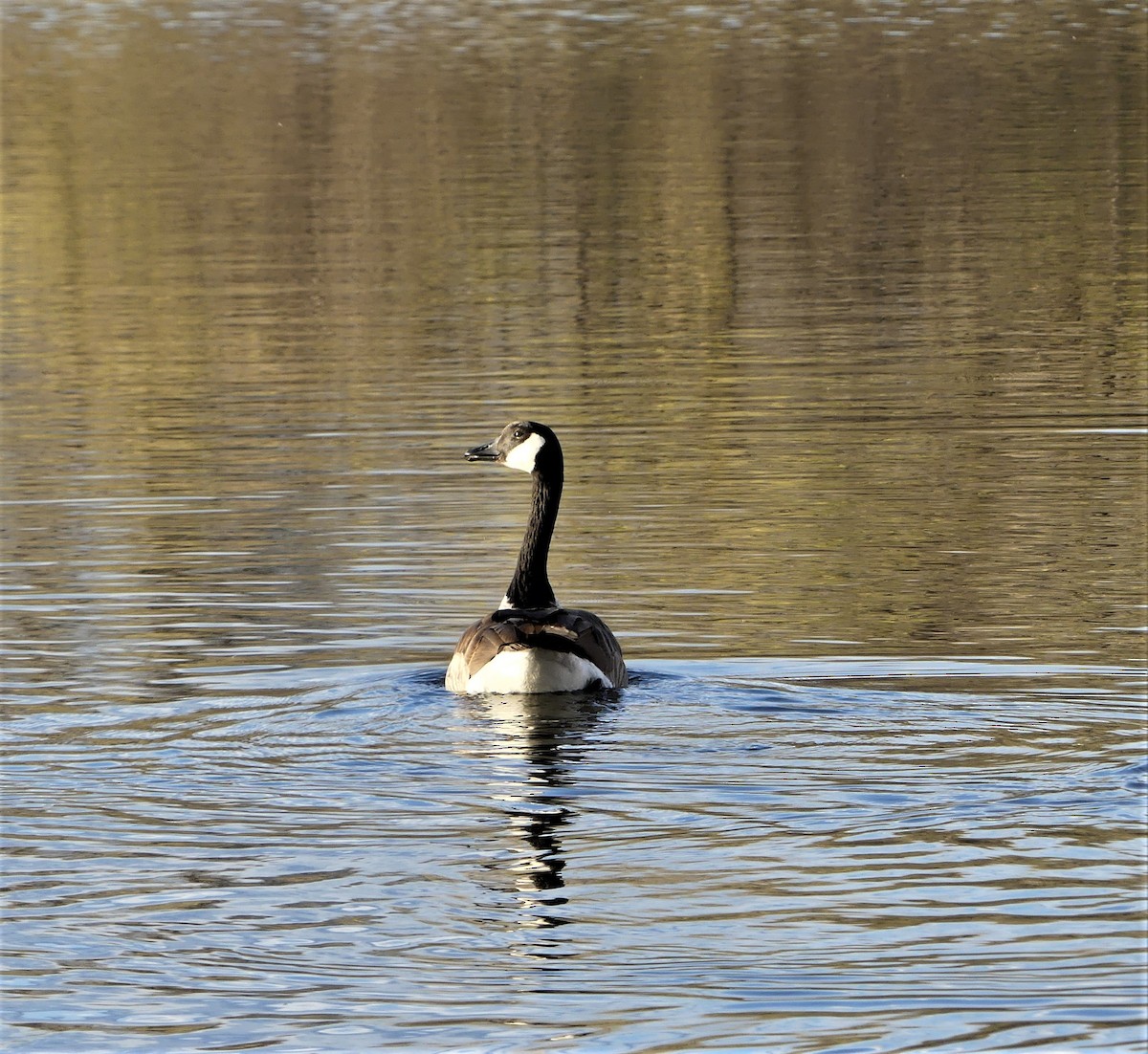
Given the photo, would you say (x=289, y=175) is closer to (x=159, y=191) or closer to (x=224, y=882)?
(x=159, y=191)

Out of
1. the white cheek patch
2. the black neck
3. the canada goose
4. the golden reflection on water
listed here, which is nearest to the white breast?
the canada goose

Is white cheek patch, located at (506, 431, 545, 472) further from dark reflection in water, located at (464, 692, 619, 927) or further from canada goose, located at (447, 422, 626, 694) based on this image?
dark reflection in water, located at (464, 692, 619, 927)

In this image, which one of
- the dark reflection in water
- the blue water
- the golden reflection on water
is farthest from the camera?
the golden reflection on water

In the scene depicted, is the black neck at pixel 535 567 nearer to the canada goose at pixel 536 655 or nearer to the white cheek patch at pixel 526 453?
the white cheek patch at pixel 526 453

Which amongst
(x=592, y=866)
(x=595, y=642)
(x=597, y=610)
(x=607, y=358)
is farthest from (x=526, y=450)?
(x=607, y=358)

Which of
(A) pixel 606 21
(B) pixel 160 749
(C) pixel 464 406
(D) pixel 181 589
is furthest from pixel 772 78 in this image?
(B) pixel 160 749

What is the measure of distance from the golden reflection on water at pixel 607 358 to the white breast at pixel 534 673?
1.54 metres

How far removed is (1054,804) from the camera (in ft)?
33.6

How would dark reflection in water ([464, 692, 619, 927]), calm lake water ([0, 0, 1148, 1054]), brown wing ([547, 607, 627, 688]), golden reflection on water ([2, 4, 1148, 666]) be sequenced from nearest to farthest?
1. calm lake water ([0, 0, 1148, 1054])
2. dark reflection in water ([464, 692, 619, 927])
3. brown wing ([547, 607, 627, 688])
4. golden reflection on water ([2, 4, 1148, 666])

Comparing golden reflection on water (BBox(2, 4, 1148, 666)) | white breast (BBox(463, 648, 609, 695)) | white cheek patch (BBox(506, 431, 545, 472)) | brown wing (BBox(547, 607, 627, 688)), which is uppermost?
white cheek patch (BBox(506, 431, 545, 472))

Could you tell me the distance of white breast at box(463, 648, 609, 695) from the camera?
41.0 feet

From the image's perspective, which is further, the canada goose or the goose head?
the goose head

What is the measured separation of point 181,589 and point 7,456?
21.9 ft

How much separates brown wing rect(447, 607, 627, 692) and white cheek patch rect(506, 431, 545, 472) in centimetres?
191
